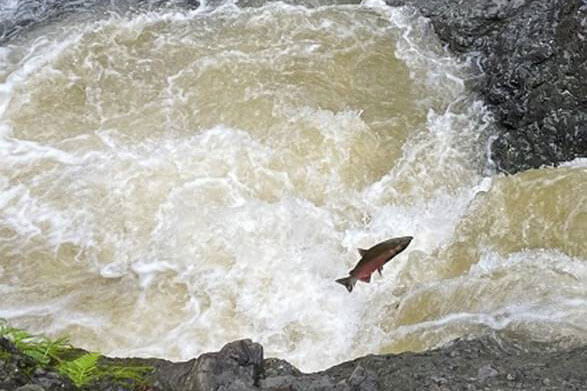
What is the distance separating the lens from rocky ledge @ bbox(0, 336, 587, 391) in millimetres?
3834

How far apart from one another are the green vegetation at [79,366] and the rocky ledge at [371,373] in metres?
0.04

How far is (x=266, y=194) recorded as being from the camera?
21.9ft

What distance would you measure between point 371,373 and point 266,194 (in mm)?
2960

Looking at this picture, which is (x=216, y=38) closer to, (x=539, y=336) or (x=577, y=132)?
(x=577, y=132)

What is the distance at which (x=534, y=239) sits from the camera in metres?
5.86

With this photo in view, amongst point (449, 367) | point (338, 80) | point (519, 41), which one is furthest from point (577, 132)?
point (449, 367)

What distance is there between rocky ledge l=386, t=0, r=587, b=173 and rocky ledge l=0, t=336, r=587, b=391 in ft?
10.7

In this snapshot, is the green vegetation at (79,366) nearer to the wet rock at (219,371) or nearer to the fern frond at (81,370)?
the fern frond at (81,370)

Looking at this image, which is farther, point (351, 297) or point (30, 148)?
point (30, 148)

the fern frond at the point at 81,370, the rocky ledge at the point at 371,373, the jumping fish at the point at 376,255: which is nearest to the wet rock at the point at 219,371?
the rocky ledge at the point at 371,373

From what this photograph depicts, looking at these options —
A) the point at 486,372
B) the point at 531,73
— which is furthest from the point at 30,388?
Result: the point at 531,73

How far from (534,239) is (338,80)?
3080 millimetres

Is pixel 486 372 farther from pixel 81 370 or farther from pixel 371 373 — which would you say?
pixel 81 370

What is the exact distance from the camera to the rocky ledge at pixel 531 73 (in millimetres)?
6961
